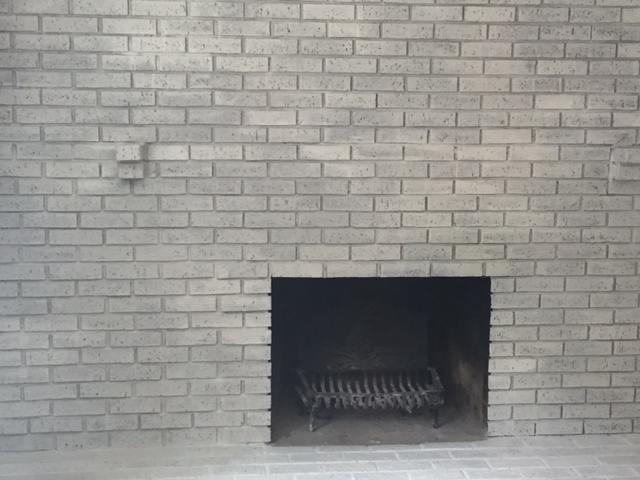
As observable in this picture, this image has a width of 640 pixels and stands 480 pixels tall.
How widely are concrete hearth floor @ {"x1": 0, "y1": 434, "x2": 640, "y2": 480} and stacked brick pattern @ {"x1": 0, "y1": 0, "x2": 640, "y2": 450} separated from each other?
119 millimetres

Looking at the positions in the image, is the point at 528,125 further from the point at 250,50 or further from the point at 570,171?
the point at 250,50

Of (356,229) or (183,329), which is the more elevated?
(356,229)

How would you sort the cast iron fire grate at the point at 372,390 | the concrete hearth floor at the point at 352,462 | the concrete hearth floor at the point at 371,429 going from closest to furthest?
the concrete hearth floor at the point at 352,462
the concrete hearth floor at the point at 371,429
the cast iron fire grate at the point at 372,390

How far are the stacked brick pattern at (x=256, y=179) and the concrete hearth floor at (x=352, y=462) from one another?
119mm

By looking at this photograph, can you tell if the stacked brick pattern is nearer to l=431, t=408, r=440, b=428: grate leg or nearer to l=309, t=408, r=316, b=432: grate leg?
l=309, t=408, r=316, b=432: grate leg

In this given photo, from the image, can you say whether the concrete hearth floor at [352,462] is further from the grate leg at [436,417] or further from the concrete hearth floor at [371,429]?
the grate leg at [436,417]

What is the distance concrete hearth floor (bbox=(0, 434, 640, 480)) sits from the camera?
9.71 ft

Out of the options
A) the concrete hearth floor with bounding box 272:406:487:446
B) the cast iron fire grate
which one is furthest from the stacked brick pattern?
the cast iron fire grate

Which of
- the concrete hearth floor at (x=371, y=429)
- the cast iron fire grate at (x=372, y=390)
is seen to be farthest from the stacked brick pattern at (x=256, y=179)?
the cast iron fire grate at (x=372, y=390)

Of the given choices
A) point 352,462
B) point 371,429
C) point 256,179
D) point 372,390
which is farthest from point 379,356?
point 256,179

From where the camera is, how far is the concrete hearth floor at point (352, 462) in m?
2.96

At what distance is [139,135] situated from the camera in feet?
10.1

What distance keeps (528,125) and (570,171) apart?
0.29 metres

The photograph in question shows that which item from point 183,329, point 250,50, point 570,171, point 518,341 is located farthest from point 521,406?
point 250,50
